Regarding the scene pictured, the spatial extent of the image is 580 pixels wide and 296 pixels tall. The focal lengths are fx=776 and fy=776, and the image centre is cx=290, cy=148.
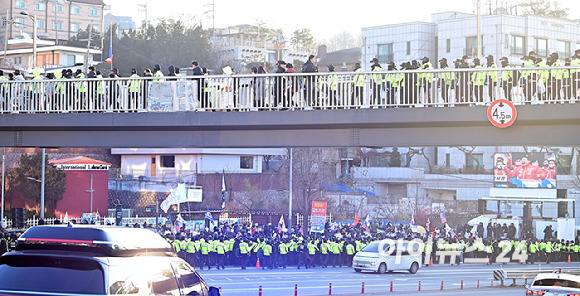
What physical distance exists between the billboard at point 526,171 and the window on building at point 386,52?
2298 cm

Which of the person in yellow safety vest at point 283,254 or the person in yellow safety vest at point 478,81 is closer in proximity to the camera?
the person in yellow safety vest at point 478,81

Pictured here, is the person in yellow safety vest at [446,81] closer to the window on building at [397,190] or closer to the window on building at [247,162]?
the window on building at [247,162]

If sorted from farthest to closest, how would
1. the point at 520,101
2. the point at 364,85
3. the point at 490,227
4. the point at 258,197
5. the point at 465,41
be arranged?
the point at 465,41, the point at 258,197, the point at 490,227, the point at 364,85, the point at 520,101

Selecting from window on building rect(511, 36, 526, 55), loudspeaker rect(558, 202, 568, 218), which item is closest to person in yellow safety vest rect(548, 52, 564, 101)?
loudspeaker rect(558, 202, 568, 218)

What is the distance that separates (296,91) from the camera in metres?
22.6

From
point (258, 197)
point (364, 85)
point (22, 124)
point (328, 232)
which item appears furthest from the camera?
point (258, 197)

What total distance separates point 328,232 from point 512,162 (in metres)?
13.5

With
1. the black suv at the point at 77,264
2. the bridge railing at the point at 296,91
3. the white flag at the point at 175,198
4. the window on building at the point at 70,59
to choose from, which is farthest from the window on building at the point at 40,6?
the black suv at the point at 77,264

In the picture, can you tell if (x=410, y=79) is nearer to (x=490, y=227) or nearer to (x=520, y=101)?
(x=520, y=101)

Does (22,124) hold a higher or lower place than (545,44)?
lower

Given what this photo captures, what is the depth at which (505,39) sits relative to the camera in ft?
206

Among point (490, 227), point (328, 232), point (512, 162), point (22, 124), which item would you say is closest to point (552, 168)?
point (512, 162)

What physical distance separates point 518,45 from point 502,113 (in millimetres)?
46834

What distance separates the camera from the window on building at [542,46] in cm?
6519
